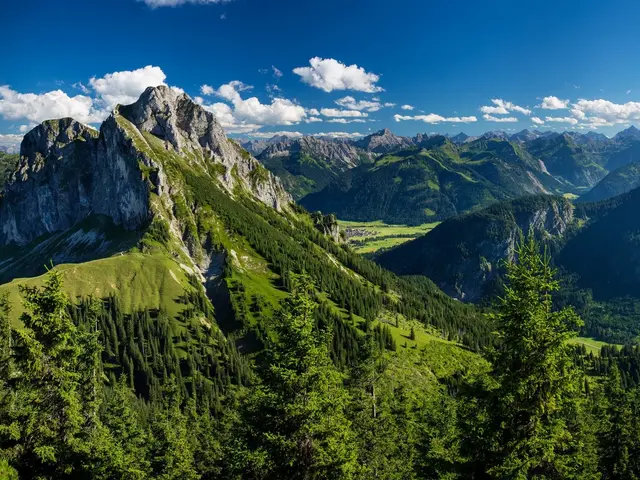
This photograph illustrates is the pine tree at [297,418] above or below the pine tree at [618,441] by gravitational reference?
above

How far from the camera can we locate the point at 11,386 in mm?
31016

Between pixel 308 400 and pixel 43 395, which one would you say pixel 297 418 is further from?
pixel 43 395

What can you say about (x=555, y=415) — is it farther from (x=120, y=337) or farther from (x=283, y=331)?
(x=120, y=337)

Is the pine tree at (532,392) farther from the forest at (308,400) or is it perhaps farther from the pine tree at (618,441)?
the pine tree at (618,441)

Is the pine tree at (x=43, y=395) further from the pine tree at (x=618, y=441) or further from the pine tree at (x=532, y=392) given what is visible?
the pine tree at (x=618, y=441)

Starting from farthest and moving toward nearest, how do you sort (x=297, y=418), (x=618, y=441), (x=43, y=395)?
(x=618, y=441)
(x=43, y=395)
(x=297, y=418)

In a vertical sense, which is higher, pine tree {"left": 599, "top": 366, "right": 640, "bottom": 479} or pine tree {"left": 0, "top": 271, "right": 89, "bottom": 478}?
pine tree {"left": 0, "top": 271, "right": 89, "bottom": 478}

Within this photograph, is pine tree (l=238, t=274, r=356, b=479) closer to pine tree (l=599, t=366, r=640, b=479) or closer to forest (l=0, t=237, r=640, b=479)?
forest (l=0, t=237, r=640, b=479)

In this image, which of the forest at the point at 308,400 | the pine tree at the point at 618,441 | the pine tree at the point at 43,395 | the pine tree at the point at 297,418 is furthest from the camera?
the pine tree at the point at 618,441

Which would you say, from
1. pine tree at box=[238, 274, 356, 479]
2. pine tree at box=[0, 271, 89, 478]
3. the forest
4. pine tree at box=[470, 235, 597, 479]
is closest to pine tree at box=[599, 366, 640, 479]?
the forest

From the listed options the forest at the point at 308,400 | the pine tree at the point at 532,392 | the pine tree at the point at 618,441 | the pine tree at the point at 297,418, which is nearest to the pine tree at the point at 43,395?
the forest at the point at 308,400

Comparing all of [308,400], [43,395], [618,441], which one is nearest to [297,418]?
[308,400]

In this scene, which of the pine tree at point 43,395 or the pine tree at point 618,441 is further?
the pine tree at point 618,441

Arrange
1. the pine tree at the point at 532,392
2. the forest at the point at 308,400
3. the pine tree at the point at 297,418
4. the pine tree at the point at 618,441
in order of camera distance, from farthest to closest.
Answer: the pine tree at the point at 618,441 → the pine tree at the point at 297,418 → the forest at the point at 308,400 → the pine tree at the point at 532,392
